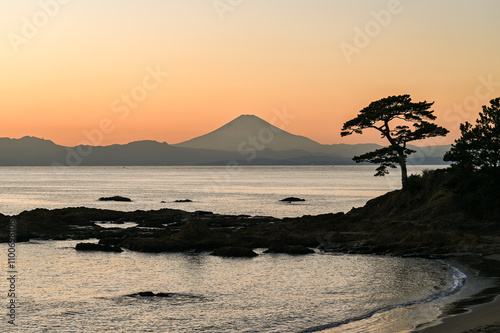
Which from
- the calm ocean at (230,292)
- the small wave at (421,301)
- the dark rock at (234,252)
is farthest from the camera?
the dark rock at (234,252)

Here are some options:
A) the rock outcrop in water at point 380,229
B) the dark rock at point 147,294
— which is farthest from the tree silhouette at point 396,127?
the dark rock at point 147,294

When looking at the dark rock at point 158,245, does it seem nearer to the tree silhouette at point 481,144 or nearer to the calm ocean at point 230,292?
the calm ocean at point 230,292

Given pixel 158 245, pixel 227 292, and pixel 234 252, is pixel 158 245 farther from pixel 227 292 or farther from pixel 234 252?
pixel 227 292

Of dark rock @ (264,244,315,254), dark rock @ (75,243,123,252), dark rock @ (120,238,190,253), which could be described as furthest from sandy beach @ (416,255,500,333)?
dark rock @ (75,243,123,252)

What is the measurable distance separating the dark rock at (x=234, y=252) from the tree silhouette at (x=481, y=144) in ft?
61.4

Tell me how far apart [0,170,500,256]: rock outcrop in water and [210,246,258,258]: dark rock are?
2709 millimetres

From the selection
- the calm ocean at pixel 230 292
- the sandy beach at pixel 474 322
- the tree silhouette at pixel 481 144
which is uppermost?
the tree silhouette at pixel 481 144

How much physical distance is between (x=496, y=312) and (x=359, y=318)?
478 cm

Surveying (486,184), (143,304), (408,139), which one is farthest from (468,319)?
(408,139)

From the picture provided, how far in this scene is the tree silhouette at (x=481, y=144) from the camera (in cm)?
4406

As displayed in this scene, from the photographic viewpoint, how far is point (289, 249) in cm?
3981

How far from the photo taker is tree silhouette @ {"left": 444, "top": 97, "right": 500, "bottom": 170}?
145ft

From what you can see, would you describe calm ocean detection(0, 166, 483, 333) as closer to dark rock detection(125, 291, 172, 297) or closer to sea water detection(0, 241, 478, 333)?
sea water detection(0, 241, 478, 333)

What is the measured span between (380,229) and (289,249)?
861 cm
